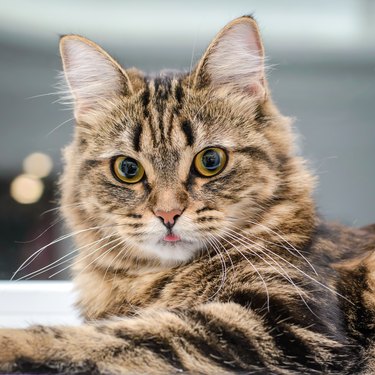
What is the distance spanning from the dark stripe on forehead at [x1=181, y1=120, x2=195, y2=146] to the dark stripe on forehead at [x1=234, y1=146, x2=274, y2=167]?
0.33 feet

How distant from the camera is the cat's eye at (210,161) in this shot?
1291mm

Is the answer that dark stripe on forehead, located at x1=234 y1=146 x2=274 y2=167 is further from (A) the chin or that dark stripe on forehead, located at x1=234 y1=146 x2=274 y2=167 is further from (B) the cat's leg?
(B) the cat's leg

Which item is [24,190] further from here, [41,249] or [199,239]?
[199,239]

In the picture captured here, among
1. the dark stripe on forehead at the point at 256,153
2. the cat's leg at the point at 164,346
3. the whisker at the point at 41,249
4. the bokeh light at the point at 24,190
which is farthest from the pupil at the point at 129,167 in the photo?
the bokeh light at the point at 24,190

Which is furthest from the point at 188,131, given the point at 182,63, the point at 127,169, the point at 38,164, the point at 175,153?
the point at 38,164

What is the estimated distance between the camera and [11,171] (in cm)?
197

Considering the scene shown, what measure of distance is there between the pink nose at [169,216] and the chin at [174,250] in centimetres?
5

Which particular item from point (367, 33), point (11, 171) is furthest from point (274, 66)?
point (11, 171)

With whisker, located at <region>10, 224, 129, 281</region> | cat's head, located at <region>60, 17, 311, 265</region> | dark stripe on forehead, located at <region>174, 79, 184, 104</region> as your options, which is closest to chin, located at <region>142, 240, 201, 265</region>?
cat's head, located at <region>60, 17, 311, 265</region>

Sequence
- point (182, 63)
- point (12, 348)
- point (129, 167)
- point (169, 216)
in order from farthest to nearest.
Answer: point (182, 63)
point (129, 167)
point (169, 216)
point (12, 348)

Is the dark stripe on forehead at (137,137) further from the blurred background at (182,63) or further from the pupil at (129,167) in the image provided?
the blurred background at (182,63)

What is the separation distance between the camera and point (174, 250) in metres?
1.25

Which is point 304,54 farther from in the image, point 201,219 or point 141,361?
point 141,361

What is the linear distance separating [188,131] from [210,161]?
82mm
